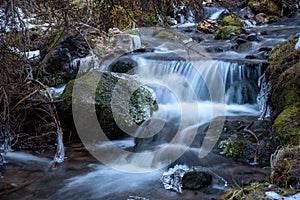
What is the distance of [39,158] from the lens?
4613 millimetres

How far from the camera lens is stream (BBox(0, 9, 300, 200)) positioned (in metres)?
3.78

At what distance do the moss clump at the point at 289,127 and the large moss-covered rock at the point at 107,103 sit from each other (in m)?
2.46

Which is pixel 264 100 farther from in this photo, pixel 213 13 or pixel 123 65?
pixel 213 13

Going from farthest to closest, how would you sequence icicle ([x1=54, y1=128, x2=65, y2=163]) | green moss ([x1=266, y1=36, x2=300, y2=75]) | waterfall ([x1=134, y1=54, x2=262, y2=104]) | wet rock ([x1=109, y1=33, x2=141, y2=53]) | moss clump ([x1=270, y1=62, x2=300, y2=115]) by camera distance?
wet rock ([x1=109, y1=33, x2=141, y2=53]) → waterfall ([x1=134, y1=54, x2=262, y2=104]) → green moss ([x1=266, y1=36, x2=300, y2=75]) → moss clump ([x1=270, y1=62, x2=300, y2=115]) → icicle ([x1=54, y1=128, x2=65, y2=163])

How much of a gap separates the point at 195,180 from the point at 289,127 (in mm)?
1267

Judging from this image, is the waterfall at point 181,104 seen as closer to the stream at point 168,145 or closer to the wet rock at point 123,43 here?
the stream at point 168,145

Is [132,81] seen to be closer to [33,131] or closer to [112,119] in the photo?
[112,119]

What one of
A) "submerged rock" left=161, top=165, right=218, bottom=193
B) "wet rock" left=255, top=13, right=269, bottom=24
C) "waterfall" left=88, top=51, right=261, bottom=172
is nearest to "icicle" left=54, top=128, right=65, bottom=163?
"waterfall" left=88, top=51, right=261, bottom=172

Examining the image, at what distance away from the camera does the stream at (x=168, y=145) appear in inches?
149

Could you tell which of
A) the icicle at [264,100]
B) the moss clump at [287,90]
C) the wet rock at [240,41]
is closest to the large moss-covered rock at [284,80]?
the moss clump at [287,90]

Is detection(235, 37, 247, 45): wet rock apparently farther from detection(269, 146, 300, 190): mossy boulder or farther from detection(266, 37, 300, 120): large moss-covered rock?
detection(269, 146, 300, 190): mossy boulder

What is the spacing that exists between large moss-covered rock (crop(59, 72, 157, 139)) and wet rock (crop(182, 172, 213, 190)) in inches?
81.4

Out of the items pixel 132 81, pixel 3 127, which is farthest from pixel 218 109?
pixel 3 127

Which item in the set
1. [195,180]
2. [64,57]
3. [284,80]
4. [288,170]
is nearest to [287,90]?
[284,80]
